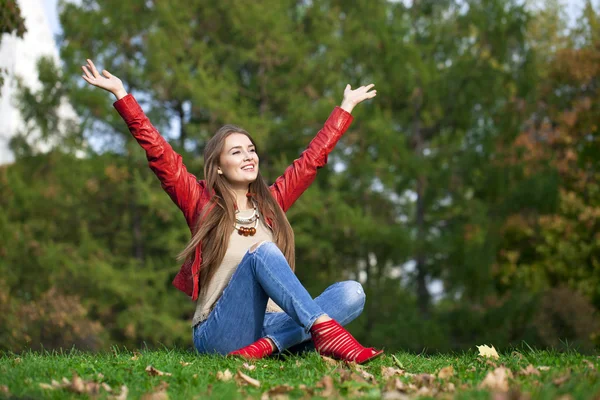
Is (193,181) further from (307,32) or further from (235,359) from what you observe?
(307,32)

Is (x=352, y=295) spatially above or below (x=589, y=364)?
above

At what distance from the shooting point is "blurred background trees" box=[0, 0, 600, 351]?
52.2ft

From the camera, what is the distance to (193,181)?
4.27 m

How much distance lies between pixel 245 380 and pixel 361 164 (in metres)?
13.3

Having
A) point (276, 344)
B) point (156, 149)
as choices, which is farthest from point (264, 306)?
point (156, 149)

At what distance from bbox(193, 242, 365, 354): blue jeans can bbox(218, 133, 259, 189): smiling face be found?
0.62 meters

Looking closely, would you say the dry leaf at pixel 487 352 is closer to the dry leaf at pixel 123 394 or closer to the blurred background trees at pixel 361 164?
the dry leaf at pixel 123 394

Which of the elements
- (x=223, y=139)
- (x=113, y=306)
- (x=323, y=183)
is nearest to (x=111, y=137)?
(x=113, y=306)

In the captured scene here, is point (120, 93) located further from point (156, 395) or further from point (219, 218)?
point (156, 395)

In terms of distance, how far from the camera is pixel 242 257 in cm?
418

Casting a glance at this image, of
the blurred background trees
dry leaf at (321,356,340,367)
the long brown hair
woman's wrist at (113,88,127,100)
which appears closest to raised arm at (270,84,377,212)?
the long brown hair

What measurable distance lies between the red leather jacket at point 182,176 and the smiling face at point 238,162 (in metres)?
0.16

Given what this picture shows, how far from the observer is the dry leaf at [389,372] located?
11.1ft

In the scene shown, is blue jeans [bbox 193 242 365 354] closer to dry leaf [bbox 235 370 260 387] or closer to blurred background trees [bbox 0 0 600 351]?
dry leaf [bbox 235 370 260 387]
